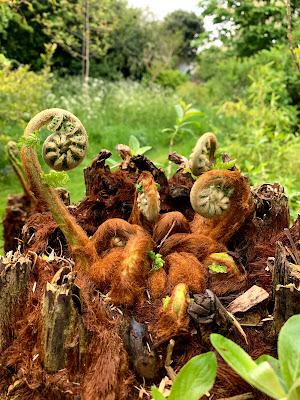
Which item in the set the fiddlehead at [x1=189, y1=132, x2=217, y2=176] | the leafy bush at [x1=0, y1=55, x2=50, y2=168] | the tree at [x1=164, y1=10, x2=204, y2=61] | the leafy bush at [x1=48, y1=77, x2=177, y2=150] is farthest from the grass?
the tree at [x1=164, y1=10, x2=204, y2=61]

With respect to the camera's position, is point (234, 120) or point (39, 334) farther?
point (234, 120)

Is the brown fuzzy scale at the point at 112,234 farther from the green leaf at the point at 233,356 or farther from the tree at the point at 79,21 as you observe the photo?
the tree at the point at 79,21

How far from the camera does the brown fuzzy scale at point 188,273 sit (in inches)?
34.4

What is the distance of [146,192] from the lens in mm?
980

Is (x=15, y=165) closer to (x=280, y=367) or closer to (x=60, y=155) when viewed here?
(x=60, y=155)

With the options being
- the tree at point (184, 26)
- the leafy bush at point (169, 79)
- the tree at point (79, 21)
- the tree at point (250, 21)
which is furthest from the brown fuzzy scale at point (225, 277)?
the tree at point (184, 26)

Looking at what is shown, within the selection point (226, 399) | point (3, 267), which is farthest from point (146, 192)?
point (226, 399)

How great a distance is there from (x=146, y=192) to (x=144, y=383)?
1.12 ft

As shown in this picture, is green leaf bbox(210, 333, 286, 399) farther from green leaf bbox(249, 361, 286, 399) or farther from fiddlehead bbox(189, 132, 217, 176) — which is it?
fiddlehead bbox(189, 132, 217, 176)

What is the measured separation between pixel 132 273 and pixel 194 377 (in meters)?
0.28

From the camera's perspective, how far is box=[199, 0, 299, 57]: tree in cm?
769

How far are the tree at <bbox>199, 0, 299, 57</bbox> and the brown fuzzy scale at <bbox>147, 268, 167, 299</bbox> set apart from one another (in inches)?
286

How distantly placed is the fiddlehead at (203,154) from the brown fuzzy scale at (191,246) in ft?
0.45

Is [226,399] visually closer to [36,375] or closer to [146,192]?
[36,375]
